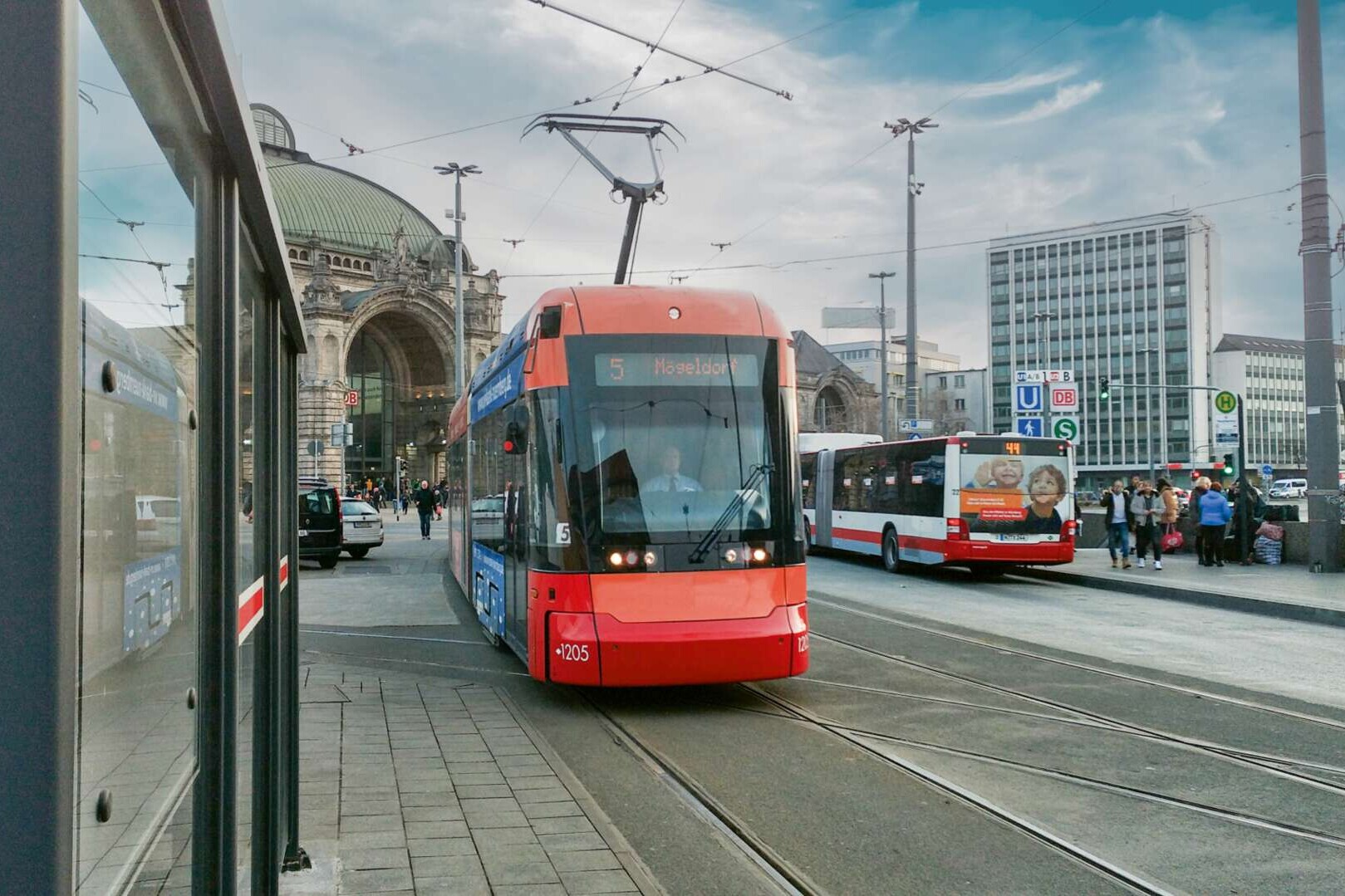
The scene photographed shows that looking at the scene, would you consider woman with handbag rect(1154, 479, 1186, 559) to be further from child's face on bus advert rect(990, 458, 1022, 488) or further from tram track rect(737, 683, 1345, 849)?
tram track rect(737, 683, 1345, 849)

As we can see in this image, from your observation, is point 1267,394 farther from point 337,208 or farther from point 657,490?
point 657,490

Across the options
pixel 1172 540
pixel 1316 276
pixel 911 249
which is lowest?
pixel 1172 540

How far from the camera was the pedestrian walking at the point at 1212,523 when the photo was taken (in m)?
21.2

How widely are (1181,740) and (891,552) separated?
15.5 m

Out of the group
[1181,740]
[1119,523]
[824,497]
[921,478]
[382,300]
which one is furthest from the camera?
[382,300]

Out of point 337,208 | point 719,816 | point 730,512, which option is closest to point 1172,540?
point 730,512

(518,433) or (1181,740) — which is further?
(518,433)

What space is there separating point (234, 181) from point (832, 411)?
107m

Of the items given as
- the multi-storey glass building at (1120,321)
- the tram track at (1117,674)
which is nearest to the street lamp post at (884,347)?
the tram track at (1117,674)

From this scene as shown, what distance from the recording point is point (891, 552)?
898 inches

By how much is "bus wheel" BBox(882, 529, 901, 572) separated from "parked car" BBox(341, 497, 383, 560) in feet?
37.5

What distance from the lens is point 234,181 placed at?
7.83 ft

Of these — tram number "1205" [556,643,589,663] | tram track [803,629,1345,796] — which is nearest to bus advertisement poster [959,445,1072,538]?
tram track [803,629,1345,796]

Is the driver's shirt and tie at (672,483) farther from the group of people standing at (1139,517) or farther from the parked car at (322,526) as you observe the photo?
the parked car at (322,526)
